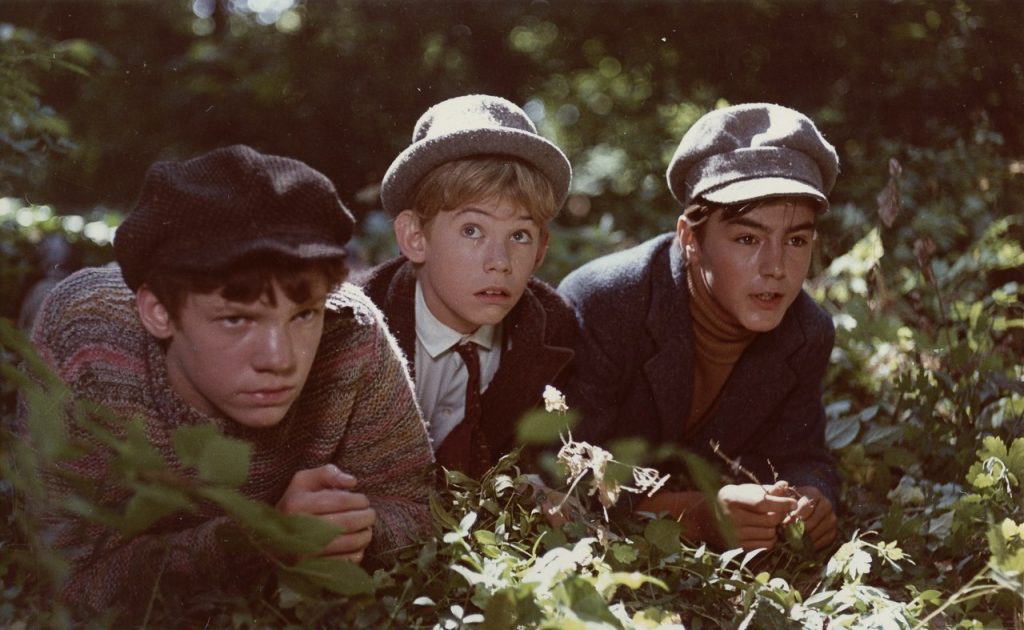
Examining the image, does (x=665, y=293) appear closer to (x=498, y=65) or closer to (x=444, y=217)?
(x=444, y=217)

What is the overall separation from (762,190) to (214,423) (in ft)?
5.44

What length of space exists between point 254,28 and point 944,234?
529cm

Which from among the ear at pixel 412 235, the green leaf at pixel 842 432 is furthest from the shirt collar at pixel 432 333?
the green leaf at pixel 842 432

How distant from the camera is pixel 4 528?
2.75m

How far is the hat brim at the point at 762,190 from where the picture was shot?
301 cm

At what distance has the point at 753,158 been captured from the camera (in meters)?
3.12

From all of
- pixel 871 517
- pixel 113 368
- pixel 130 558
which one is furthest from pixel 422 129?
pixel 871 517

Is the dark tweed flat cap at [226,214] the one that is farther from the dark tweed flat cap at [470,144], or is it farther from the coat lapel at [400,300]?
the coat lapel at [400,300]

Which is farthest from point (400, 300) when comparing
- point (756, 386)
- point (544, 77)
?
point (544, 77)

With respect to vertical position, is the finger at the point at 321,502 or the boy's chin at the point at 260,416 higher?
the boy's chin at the point at 260,416

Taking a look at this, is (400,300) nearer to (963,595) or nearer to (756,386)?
(756,386)

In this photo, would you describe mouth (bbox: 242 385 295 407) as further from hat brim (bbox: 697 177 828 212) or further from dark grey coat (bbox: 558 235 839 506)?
hat brim (bbox: 697 177 828 212)

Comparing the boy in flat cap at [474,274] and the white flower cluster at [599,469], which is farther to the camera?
the boy in flat cap at [474,274]

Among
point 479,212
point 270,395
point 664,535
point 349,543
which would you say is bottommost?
point 664,535
